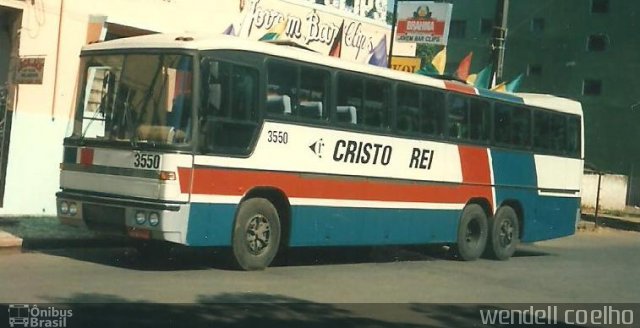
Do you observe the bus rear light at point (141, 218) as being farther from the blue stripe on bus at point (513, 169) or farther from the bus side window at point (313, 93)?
the blue stripe on bus at point (513, 169)

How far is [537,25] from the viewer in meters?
48.4

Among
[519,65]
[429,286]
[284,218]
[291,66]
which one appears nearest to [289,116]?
[291,66]

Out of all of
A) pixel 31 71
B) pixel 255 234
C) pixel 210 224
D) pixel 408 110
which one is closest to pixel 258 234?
pixel 255 234

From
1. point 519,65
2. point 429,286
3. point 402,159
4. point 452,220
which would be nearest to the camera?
point 429,286

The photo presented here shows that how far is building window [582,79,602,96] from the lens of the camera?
Answer: 149 ft

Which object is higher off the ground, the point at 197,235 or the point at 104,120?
the point at 104,120

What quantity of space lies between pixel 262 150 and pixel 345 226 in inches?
84.0

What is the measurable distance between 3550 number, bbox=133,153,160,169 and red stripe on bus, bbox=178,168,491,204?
33cm

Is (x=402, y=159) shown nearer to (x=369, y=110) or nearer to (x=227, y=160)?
(x=369, y=110)

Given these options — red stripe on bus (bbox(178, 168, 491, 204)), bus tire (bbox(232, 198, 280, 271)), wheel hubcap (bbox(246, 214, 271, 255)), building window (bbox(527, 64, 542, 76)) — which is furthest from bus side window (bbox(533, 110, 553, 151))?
building window (bbox(527, 64, 542, 76))

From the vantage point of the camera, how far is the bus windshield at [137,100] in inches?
410

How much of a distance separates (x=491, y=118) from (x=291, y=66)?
5178 millimetres

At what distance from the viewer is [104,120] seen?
11031 mm

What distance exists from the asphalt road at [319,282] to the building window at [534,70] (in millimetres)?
33344
